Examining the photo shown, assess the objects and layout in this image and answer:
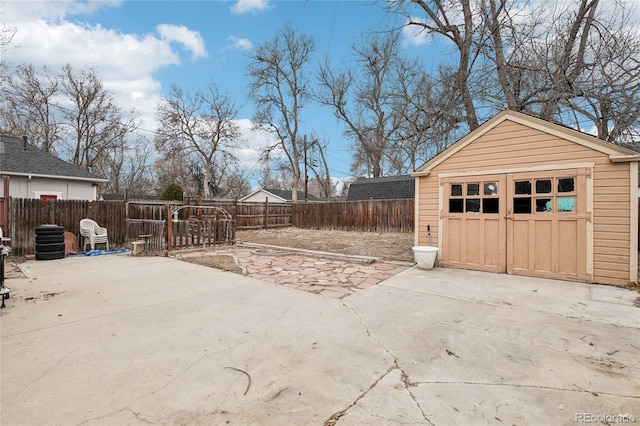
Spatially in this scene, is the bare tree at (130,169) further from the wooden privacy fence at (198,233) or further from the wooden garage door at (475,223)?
the wooden garage door at (475,223)

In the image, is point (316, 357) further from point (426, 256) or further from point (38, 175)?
point (38, 175)

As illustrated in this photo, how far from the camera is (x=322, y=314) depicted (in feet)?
11.7

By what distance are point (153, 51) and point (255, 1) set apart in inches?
175

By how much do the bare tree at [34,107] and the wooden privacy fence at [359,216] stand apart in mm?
17300

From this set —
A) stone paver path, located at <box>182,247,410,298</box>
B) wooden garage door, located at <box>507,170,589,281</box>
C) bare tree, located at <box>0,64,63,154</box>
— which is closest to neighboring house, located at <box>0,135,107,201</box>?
bare tree, located at <box>0,64,63,154</box>

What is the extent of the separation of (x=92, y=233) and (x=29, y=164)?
276 inches

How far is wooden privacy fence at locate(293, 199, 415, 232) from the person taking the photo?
13.7 m

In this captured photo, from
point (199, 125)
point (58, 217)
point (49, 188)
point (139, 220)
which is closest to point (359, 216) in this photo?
point (139, 220)

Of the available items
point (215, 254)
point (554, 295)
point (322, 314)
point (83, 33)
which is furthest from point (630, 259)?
point (83, 33)

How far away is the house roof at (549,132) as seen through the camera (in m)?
4.84

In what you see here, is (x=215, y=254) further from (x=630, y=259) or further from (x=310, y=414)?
(x=630, y=259)

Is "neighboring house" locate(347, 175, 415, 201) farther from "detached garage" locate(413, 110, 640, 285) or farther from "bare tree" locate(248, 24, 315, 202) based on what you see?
"detached garage" locate(413, 110, 640, 285)

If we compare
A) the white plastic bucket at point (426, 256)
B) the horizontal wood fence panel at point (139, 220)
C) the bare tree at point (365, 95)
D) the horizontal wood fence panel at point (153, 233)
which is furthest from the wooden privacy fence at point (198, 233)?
the bare tree at point (365, 95)

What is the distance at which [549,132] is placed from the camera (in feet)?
17.9
